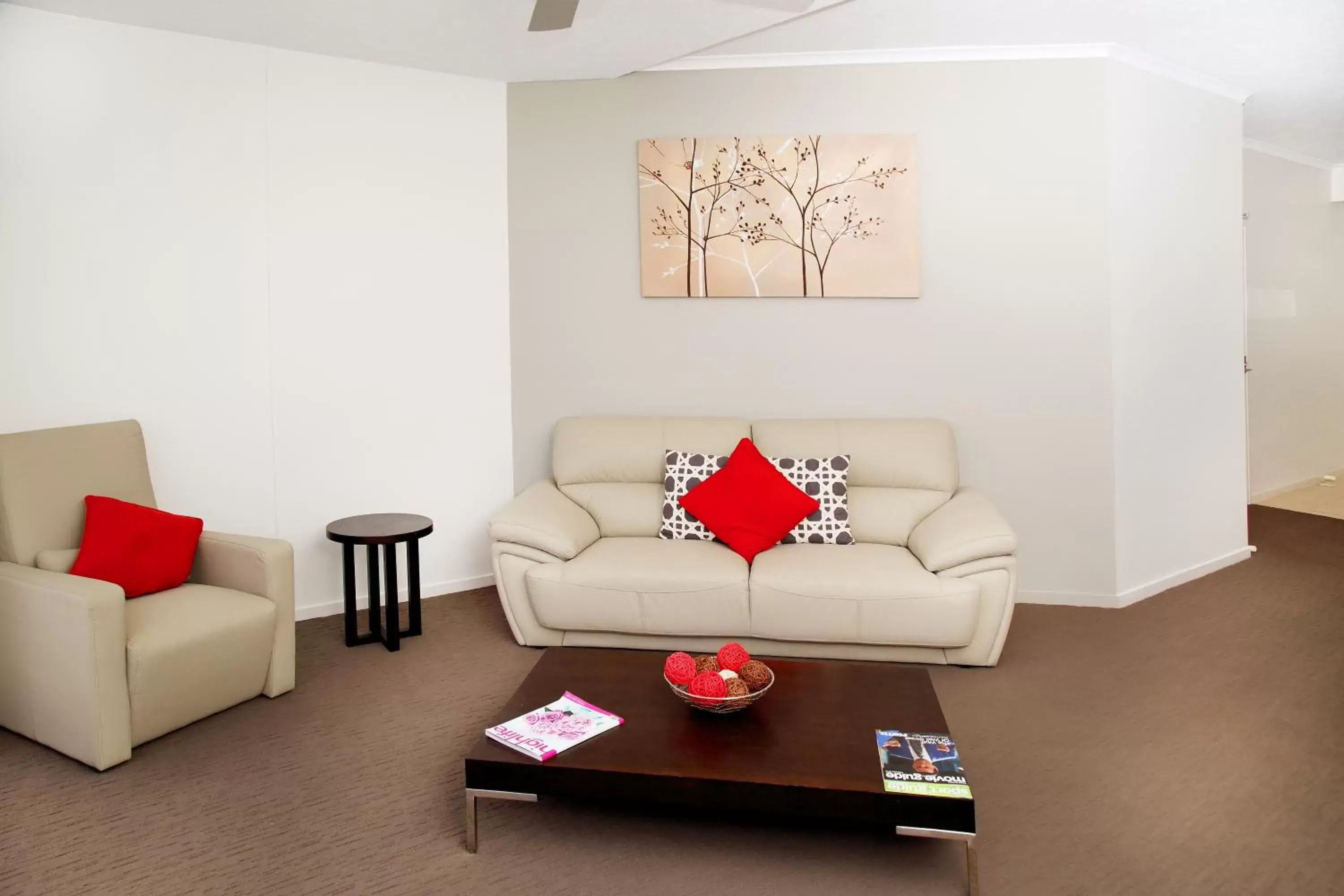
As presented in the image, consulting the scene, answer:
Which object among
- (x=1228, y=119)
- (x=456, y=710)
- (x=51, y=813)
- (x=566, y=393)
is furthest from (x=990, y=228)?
(x=51, y=813)

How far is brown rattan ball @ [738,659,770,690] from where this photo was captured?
98.5 inches

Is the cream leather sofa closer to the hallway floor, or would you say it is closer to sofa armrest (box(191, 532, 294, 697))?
sofa armrest (box(191, 532, 294, 697))

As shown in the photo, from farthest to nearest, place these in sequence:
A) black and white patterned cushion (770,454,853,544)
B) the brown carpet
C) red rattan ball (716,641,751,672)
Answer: black and white patterned cushion (770,454,853,544), red rattan ball (716,641,751,672), the brown carpet

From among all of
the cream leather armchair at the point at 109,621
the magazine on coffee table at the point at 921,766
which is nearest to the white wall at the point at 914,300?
the cream leather armchair at the point at 109,621

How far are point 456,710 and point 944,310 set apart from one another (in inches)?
111

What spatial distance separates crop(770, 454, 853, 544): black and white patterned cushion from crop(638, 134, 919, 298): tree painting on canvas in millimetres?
878

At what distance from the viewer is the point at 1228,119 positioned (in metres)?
4.82

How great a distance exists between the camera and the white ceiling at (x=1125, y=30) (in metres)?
3.75

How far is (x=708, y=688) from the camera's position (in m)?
2.43

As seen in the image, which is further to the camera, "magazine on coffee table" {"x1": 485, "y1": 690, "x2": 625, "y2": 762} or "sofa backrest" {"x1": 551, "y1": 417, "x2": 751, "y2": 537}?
"sofa backrest" {"x1": 551, "y1": 417, "x2": 751, "y2": 537}

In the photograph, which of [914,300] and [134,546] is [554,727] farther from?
[914,300]

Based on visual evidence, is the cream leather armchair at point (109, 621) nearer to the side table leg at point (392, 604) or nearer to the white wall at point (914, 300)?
the side table leg at point (392, 604)

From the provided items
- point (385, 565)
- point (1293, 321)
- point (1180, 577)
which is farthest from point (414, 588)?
point (1293, 321)

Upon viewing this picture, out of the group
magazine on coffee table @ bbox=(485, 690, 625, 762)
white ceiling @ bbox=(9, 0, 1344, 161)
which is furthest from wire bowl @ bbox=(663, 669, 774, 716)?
white ceiling @ bbox=(9, 0, 1344, 161)
